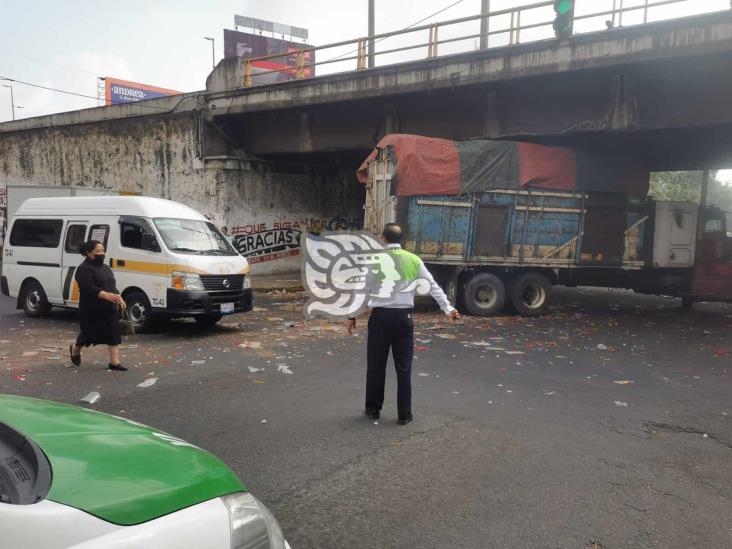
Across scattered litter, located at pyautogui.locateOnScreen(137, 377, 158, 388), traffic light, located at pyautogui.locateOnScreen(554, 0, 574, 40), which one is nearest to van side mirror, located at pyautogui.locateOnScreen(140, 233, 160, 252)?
scattered litter, located at pyautogui.locateOnScreen(137, 377, 158, 388)

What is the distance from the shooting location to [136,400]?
5.61 metres

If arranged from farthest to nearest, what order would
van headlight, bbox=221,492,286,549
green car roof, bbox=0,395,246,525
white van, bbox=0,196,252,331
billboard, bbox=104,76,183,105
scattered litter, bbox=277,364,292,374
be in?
billboard, bbox=104,76,183,105 → white van, bbox=0,196,252,331 → scattered litter, bbox=277,364,292,374 → van headlight, bbox=221,492,286,549 → green car roof, bbox=0,395,246,525

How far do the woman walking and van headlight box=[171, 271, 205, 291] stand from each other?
1954mm

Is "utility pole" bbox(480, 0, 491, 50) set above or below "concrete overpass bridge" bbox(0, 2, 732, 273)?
above

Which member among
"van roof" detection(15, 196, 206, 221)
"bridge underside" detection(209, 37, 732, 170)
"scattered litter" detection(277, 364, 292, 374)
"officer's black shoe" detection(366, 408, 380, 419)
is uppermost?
"bridge underside" detection(209, 37, 732, 170)

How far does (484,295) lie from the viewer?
11992 millimetres

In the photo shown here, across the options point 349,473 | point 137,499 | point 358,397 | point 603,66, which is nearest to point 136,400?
point 358,397

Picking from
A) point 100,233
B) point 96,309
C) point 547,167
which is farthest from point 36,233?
point 547,167

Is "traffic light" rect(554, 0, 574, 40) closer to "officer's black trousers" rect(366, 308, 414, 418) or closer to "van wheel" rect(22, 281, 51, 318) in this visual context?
"officer's black trousers" rect(366, 308, 414, 418)

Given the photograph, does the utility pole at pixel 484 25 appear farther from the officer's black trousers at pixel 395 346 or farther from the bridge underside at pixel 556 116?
the officer's black trousers at pixel 395 346

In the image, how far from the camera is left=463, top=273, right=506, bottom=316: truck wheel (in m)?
11.7

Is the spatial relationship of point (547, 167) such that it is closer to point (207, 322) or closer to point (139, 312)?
point (207, 322)

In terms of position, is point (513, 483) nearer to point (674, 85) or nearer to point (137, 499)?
point (137, 499)

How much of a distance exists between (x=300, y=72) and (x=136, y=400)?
12.6 meters
